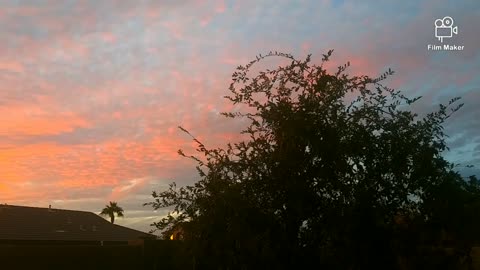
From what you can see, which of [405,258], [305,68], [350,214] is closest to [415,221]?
[405,258]

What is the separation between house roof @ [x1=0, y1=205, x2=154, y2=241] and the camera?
3266 centimetres

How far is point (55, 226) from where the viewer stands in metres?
35.6

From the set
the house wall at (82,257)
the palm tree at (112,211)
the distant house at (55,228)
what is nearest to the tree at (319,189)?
the house wall at (82,257)

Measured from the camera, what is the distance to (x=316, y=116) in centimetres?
776

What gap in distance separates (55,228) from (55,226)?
34 centimetres

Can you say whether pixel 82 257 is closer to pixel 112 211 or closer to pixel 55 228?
pixel 55 228

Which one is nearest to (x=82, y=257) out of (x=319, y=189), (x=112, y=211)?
(x=319, y=189)

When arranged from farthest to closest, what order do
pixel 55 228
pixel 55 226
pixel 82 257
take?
pixel 55 226 < pixel 55 228 < pixel 82 257

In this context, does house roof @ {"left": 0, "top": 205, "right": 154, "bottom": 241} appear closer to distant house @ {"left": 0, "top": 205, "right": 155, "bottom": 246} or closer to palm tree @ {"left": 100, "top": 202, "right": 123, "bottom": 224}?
distant house @ {"left": 0, "top": 205, "right": 155, "bottom": 246}

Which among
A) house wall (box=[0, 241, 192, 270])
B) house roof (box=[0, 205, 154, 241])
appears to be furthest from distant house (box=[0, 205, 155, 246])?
house wall (box=[0, 241, 192, 270])

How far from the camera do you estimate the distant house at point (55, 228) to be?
106 feet

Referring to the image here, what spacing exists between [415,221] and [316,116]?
1.86 m

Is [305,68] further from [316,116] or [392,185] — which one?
[392,185]

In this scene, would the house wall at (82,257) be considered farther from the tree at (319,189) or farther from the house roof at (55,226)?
the house roof at (55,226)
